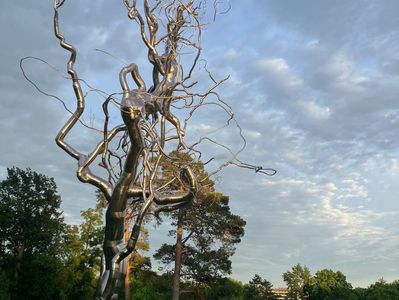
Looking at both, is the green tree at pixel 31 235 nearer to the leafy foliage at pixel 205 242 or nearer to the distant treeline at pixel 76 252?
the distant treeline at pixel 76 252

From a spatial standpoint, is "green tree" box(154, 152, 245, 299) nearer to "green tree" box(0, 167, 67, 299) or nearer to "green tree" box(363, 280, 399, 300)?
"green tree" box(0, 167, 67, 299)

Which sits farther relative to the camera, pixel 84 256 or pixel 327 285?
pixel 327 285

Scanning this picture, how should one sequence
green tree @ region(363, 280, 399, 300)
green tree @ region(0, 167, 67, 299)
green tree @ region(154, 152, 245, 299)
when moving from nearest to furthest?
green tree @ region(154, 152, 245, 299) < green tree @ region(0, 167, 67, 299) < green tree @ region(363, 280, 399, 300)

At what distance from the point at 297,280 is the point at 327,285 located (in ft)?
20.9

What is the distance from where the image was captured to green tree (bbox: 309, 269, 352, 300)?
180 feet

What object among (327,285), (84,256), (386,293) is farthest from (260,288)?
(84,256)

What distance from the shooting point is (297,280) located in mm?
64500

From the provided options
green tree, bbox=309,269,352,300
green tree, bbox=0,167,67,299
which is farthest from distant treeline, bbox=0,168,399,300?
green tree, bbox=309,269,352,300

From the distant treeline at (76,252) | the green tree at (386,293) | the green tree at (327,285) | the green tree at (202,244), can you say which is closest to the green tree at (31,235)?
the distant treeline at (76,252)

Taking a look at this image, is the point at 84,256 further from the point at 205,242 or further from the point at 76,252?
the point at 205,242

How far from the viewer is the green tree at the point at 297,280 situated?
63594mm

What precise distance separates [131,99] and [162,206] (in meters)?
1.49

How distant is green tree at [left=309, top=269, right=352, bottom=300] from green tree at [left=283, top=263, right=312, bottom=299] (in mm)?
1489

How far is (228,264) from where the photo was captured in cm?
2392
